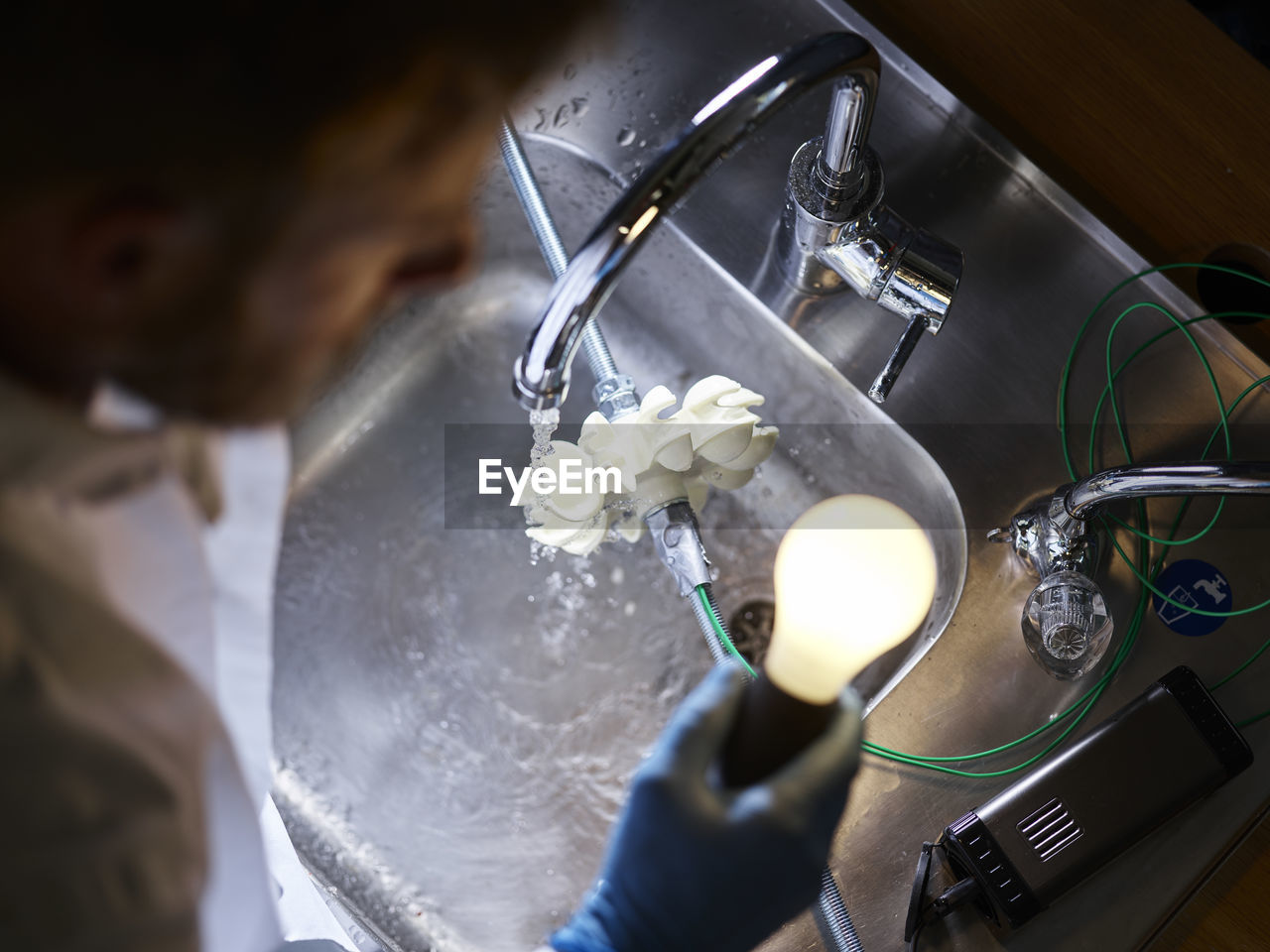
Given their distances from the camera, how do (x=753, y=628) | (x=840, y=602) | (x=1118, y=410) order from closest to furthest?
(x=840, y=602) → (x=1118, y=410) → (x=753, y=628)

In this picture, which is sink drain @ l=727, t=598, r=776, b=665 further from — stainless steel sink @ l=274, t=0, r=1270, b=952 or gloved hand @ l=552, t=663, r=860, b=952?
gloved hand @ l=552, t=663, r=860, b=952

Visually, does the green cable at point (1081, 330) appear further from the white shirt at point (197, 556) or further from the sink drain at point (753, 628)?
the white shirt at point (197, 556)

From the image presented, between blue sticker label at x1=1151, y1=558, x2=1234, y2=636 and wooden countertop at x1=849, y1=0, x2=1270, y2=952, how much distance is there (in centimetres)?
19

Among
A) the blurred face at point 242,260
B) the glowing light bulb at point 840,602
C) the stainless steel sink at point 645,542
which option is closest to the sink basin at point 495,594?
the stainless steel sink at point 645,542

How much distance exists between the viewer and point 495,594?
93 cm

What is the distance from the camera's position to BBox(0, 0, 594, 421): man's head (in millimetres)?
286

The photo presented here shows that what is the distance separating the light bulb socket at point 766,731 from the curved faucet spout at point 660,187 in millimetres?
215

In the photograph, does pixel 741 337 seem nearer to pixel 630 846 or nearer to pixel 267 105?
pixel 630 846

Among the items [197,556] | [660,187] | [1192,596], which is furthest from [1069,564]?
[197,556]

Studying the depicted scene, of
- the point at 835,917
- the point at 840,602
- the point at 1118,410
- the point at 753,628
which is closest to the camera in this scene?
the point at 840,602

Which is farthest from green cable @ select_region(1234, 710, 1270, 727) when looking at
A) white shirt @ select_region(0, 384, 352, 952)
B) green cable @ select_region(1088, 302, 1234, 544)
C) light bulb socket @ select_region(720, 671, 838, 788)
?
white shirt @ select_region(0, 384, 352, 952)

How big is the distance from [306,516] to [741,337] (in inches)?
17.7

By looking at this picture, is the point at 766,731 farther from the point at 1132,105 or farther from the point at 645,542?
the point at 1132,105

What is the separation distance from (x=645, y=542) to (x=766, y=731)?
1.45 feet
